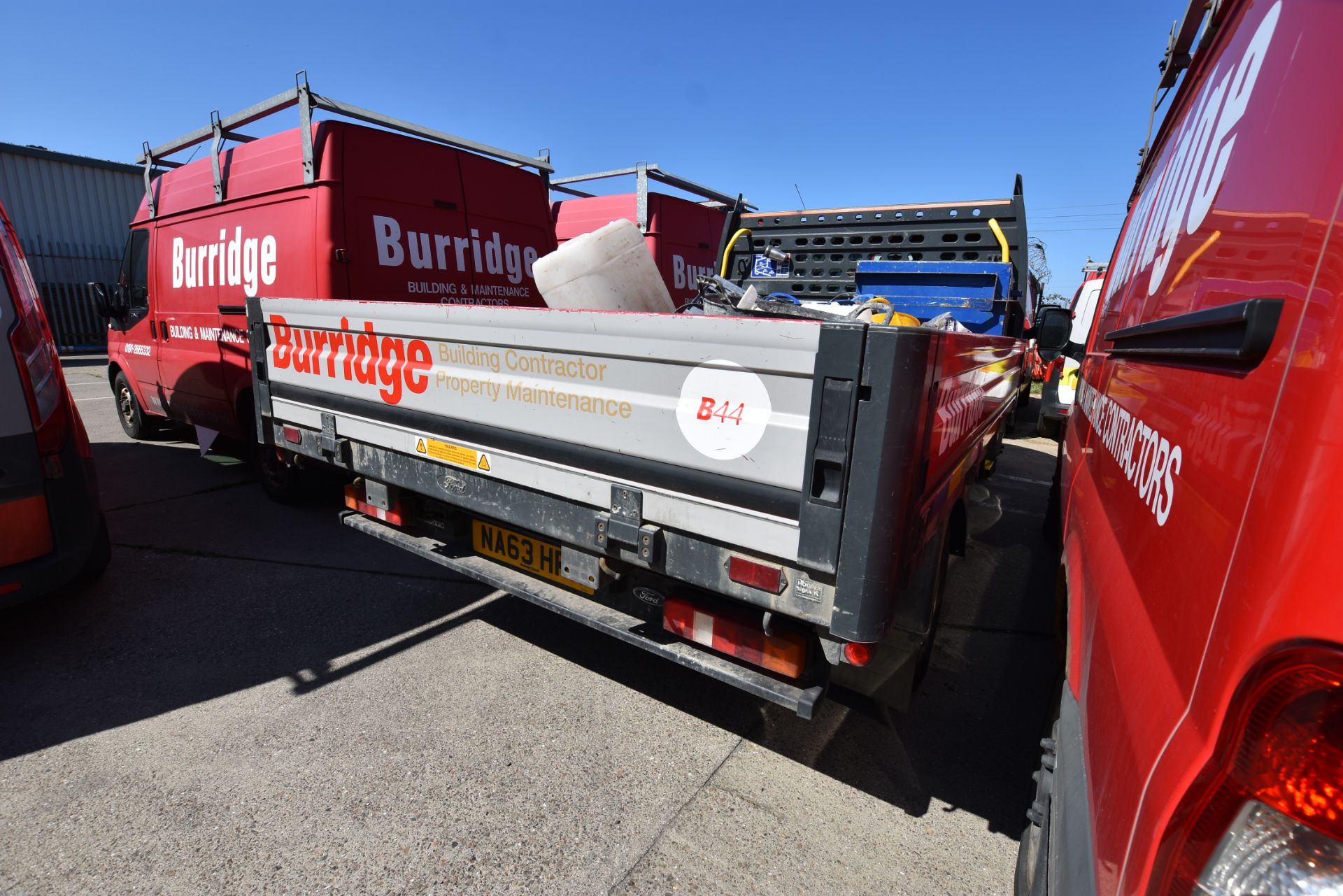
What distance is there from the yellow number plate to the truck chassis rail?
55 millimetres

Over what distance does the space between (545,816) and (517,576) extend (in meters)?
0.96

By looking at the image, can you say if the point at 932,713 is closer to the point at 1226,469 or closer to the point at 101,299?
the point at 1226,469

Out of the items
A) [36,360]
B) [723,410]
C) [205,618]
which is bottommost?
[205,618]

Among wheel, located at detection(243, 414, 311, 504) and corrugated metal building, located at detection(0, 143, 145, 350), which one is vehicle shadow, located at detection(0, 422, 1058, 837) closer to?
wheel, located at detection(243, 414, 311, 504)

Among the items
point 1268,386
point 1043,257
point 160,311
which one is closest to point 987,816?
point 1268,386

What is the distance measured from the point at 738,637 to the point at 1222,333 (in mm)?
1669

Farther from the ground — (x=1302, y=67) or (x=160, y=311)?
(x=1302, y=67)

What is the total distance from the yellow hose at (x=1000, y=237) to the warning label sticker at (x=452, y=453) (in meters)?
4.39

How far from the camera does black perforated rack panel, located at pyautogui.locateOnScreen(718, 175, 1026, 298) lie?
5.35 m

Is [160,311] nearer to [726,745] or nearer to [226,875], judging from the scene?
[226,875]

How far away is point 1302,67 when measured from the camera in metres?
0.90

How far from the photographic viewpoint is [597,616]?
263 centimetres

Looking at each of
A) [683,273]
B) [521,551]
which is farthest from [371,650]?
[683,273]

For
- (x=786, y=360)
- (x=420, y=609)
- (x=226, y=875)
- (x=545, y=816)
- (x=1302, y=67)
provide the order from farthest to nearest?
(x=420, y=609), (x=545, y=816), (x=226, y=875), (x=786, y=360), (x=1302, y=67)
